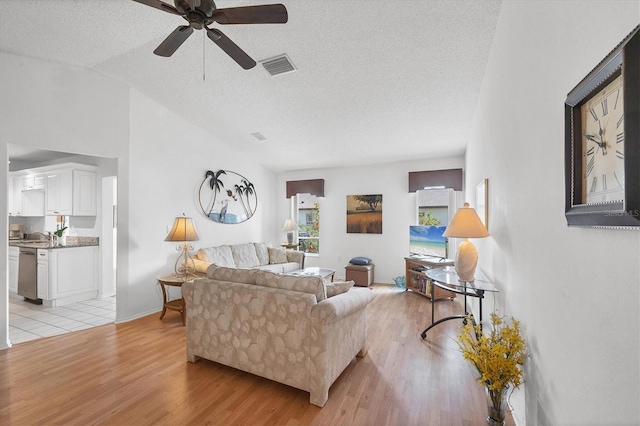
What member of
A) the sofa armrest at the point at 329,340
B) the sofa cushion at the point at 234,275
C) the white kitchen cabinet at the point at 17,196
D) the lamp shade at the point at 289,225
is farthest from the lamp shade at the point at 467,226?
the white kitchen cabinet at the point at 17,196

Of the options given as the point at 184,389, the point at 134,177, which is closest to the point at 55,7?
the point at 134,177

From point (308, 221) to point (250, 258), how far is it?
6.43 feet

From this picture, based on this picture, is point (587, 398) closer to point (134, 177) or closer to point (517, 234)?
point (517, 234)

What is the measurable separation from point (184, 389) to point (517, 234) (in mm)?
2730

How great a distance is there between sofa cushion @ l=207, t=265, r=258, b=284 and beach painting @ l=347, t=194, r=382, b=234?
395 centimetres

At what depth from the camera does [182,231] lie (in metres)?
3.79

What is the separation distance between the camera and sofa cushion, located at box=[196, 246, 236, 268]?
4.54 metres

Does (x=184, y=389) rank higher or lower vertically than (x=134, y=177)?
lower

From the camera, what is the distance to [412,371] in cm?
247

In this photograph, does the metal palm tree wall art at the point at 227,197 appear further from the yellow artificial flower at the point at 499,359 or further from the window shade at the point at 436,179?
the yellow artificial flower at the point at 499,359

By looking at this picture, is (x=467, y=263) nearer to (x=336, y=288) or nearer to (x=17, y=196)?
(x=336, y=288)

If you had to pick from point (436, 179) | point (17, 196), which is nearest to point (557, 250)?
point (436, 179)

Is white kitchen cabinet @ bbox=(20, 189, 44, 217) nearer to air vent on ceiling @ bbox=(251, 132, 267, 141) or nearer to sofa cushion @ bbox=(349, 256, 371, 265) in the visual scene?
air vent on ceiling @ bbox=(251, 132, 267, 141)

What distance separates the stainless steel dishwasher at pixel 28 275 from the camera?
14.3 ft
